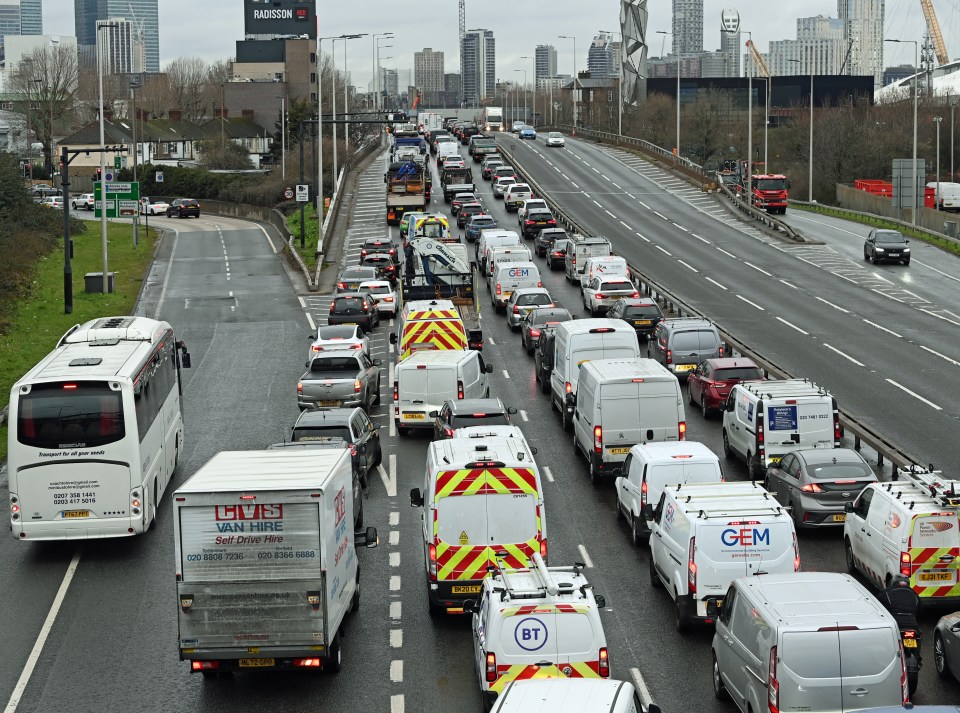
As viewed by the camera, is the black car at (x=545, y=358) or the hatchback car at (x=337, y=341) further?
the hatchback car at (x=337, y=341)

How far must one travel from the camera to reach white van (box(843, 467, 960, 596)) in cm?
1856

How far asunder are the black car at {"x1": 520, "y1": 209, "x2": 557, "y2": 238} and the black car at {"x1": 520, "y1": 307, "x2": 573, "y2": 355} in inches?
1060

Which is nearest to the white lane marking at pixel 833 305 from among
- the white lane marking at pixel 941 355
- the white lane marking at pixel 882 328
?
the white lane marking at pixel 882 328

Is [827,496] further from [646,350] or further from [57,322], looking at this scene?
[57,322]

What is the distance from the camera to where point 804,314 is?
154 ft

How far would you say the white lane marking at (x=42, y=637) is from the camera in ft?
55.3

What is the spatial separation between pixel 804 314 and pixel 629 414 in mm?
22149

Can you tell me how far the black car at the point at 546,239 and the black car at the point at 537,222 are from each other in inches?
178

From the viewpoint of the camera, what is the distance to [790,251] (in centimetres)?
6412

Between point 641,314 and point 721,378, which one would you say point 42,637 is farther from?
point 641,314

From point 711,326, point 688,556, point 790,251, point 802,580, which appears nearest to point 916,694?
point 802,580

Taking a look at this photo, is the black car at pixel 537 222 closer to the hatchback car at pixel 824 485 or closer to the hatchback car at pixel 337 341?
the hatchback car at pixel 337 341

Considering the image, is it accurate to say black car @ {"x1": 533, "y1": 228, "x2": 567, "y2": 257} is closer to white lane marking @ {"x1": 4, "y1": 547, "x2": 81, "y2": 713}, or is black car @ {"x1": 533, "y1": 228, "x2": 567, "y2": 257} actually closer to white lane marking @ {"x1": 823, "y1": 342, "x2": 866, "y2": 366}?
white lane marking @ {"x1": 823, "y1": 342, "x2": 866, "y2": 366}

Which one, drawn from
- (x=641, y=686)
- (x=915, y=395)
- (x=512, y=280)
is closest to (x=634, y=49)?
(x=512, y=280)
